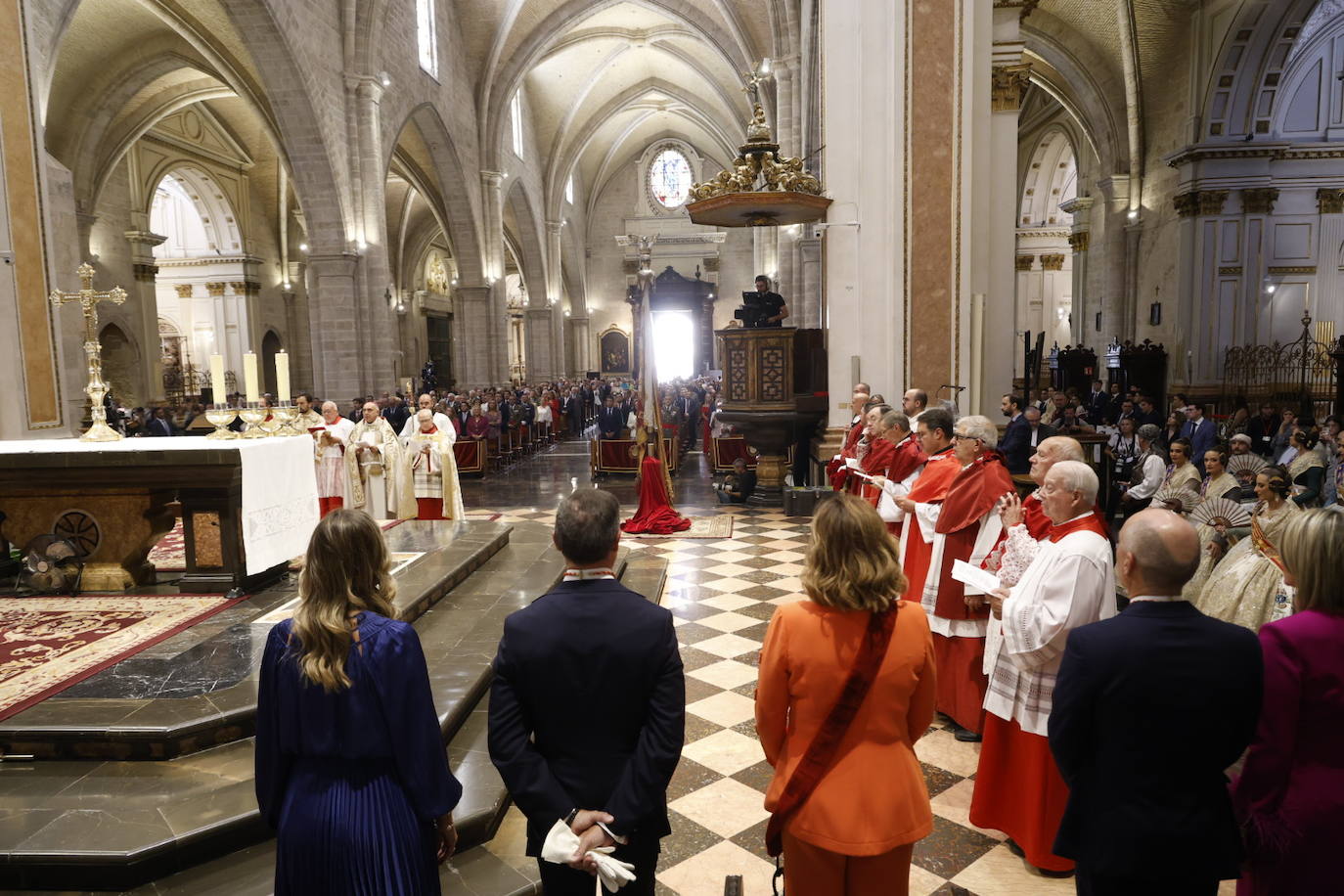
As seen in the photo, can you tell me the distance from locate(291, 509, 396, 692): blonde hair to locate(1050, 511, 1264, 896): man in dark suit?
65.6 inches

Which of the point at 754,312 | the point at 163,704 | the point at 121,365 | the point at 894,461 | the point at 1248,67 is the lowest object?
the point at 163,704

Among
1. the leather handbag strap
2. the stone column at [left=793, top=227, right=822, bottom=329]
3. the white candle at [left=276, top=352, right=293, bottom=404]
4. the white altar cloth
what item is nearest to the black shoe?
the leather handbag strap

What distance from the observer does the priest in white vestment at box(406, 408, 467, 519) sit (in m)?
8.30

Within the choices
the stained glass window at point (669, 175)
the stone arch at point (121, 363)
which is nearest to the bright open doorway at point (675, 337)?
the stained glass window at point (669, 175)

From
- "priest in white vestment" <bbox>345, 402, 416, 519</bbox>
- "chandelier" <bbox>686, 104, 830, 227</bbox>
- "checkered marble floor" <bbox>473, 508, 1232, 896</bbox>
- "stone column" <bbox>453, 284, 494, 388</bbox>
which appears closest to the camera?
"checkered marble floor" <bbox>473, 508, 1232, 896</bbox>

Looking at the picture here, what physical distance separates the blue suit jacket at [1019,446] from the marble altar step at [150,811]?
6167mm

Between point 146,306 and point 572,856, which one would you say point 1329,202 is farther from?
point 146,306

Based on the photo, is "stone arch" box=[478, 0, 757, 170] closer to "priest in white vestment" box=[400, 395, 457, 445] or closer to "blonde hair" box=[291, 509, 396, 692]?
"priest in white vestment" box=[400, 395, 457, 445]

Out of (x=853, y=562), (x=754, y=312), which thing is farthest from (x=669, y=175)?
(x=853, y=562)

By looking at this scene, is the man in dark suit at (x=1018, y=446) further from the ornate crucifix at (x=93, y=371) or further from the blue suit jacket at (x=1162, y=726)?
the ornate crucifix at (x=93, y=371)

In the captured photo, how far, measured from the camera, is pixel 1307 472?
21.1 feet

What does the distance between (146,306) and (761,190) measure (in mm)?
17528

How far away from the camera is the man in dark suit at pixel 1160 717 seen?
184 centimetres

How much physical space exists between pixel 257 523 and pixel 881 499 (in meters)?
3.87
